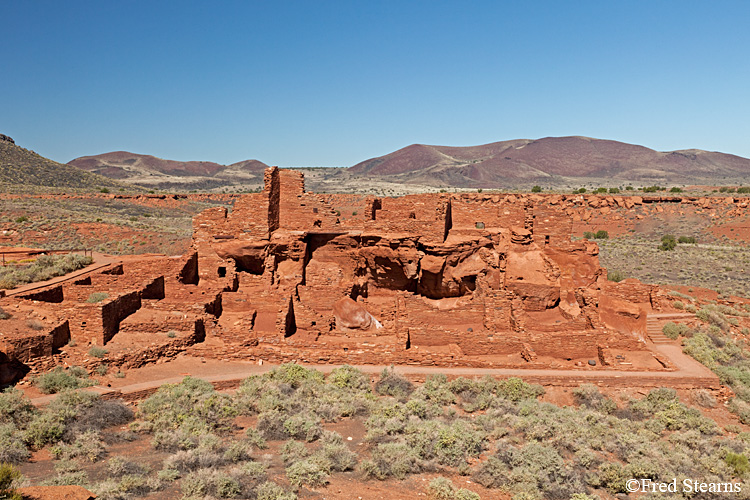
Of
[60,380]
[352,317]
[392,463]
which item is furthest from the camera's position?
[352,317]

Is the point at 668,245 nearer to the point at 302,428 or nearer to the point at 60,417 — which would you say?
the point at 302,428

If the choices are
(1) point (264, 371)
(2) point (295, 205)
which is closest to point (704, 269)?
(2) point (295, 205)

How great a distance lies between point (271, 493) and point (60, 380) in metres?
7.15

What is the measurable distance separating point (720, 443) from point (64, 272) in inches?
812

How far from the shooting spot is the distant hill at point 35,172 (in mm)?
53562

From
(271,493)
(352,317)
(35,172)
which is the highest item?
(35,172)

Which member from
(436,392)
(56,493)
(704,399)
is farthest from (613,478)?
(56,493)

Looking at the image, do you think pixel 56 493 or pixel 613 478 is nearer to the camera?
pixel 56 493

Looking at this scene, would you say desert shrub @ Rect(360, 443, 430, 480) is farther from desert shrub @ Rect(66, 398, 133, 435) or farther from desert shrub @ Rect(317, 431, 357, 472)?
desert shrub @ Rect(66, 398, 133, 435)

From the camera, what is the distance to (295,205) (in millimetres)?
18625

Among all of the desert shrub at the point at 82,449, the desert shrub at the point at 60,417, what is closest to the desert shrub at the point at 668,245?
the desert shrub at the point at 60,417

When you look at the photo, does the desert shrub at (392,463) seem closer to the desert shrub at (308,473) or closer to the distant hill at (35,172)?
A: the desert shrub at (308,473)

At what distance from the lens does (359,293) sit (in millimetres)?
17391

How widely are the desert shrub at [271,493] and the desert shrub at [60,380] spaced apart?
6.50 meters
